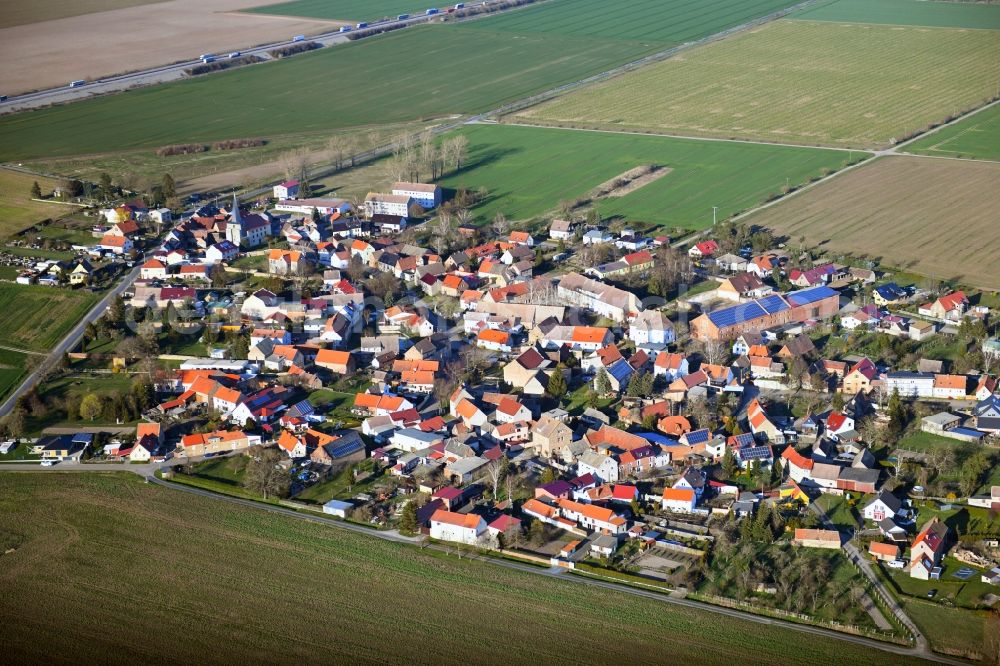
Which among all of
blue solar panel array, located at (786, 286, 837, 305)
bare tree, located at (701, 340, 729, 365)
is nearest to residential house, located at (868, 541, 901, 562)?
bare tree, located at (701, 340, 729, 365)

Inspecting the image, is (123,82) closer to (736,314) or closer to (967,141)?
(967,141)

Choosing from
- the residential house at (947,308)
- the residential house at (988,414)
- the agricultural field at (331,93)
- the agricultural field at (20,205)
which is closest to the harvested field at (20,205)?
the agricultural field at (20,205)

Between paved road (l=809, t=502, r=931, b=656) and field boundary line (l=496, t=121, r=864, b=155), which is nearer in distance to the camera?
paved road (l=809, t=502, r=931, b=656)

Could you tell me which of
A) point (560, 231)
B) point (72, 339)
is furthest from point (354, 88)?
point (72, 339)

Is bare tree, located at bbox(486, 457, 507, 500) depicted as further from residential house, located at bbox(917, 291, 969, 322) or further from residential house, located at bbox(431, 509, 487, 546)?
residential house, located at bbox(917, 291, 969, 322)

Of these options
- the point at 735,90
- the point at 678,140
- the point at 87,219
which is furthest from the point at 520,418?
the point at 735,90

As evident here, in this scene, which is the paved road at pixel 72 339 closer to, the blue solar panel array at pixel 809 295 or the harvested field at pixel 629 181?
the harvested field at pixel 629 181
